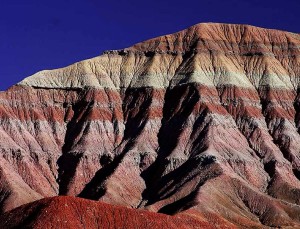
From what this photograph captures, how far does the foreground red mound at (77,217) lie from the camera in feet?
266

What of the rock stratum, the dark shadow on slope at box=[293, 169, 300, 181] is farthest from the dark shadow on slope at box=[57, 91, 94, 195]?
the dark shadow on slope at box=[293, 169, 300, 181]

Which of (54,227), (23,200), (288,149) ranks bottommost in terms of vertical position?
(288,149)

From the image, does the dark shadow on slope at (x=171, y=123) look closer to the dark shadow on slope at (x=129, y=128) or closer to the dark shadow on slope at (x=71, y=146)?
the dark shadow on slope at (x=129, y=128)

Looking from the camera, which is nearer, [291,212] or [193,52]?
[291,212]

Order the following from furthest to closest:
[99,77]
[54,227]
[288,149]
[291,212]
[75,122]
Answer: [99,77] → [75,122] → [288,149] → [291,212] → [54,227]

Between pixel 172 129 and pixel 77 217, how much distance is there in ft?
260

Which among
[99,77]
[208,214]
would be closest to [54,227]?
[208,214]

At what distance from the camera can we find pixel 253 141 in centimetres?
15650

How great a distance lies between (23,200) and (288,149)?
5837 centimetres

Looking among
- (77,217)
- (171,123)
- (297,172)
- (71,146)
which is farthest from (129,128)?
(77,217)

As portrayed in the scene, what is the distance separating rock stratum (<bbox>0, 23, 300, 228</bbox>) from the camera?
447 ft

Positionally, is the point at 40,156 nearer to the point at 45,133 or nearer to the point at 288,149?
the point at 45,133

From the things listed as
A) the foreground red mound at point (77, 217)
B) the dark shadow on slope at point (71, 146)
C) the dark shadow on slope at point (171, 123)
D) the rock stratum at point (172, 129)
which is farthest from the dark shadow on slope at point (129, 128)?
the foreground red mound at point (77, 217)

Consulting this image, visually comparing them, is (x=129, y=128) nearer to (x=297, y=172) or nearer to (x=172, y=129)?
(x=172, y=129)
